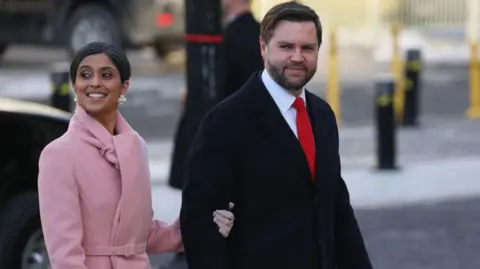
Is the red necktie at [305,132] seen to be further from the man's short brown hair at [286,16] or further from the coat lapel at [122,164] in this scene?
the coat lapel at [122,164]

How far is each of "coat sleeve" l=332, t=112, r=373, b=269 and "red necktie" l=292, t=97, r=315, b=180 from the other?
0.23m

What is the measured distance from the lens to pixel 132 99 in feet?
57.0

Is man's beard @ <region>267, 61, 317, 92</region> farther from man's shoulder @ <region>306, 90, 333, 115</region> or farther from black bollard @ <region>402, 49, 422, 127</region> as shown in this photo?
black bollard @ <region>402, 49, 422, 127</region>

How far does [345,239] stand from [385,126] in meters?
7.30

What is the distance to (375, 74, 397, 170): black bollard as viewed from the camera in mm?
11281

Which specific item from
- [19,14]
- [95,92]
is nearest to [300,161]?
[95,92]

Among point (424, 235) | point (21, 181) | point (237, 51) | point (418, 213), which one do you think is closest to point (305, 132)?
point (21, 181)

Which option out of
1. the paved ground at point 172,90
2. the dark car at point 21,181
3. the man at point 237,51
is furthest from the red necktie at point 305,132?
the paved ground at point 172,90

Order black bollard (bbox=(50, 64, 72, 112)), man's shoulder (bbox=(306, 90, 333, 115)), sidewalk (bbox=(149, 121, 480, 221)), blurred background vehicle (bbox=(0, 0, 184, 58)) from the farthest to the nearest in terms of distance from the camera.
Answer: blurred background vehicle (bbox=(0, 0, 184, 58)) < black bollard (bbox=(50, 64, 72, 112)) < sidewalk (bbox=(149, 121, 480, 221)) < man's shoulder (bbox=(306, 90, 333, 115))

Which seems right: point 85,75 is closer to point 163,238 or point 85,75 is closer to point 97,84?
point 97,84

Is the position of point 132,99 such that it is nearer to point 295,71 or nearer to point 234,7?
point 234,7

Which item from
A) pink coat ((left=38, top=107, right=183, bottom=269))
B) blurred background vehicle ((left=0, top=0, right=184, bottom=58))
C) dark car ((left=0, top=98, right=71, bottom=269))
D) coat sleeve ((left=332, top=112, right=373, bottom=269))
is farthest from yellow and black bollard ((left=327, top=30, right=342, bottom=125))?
pink coat ((left=38, top=107, right=183, bottom=269))

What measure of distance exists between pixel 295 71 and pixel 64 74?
674 centimetres

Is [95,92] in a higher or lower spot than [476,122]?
higher
